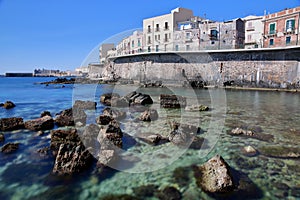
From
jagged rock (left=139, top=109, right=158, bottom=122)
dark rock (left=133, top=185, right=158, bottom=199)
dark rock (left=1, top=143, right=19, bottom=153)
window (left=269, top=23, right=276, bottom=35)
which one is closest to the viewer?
dark rock (left=133, top=185, right=158, bottom=199)

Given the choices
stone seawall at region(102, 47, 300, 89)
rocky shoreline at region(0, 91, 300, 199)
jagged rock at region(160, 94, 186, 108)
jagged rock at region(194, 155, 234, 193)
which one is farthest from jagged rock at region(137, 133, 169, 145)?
stone seawall at region(102, 47, 300, 89)

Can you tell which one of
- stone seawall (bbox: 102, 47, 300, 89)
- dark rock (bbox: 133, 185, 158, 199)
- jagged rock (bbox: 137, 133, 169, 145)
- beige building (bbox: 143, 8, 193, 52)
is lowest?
dark rock (bbox: 133, 185, 158, 199)

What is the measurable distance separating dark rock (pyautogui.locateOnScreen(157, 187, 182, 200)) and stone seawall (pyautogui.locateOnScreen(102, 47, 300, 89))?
1104 inches

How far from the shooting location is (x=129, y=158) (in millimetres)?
6242

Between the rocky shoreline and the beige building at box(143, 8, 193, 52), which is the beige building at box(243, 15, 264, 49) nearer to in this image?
the beige building at box(143, 8, 193, 52)

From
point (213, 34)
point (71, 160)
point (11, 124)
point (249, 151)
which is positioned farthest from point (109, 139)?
point (213, 34)

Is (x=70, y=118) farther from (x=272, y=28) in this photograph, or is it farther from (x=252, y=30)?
(x=252, y=30)

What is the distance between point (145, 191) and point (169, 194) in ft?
1.85

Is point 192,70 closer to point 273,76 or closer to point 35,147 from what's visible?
point 273,76

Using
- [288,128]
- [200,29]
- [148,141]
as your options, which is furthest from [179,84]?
[148,141]

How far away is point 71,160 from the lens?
5.37 metres

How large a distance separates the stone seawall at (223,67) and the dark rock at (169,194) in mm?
28042

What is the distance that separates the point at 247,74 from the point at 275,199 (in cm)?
2851

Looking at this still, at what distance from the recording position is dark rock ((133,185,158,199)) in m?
4.44
